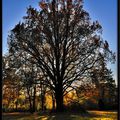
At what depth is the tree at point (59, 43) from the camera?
6.55 feet

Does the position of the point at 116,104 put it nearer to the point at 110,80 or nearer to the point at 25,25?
the point at 110,80

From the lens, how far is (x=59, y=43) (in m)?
2.02

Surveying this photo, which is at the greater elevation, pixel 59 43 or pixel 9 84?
pixel 59 43

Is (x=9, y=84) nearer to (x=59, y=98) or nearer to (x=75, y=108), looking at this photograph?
(x=59, y=98)

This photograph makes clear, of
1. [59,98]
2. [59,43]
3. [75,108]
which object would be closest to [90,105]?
[75,108]

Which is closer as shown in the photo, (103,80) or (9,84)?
(9,84)

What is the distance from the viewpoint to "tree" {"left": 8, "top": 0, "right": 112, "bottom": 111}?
200cm

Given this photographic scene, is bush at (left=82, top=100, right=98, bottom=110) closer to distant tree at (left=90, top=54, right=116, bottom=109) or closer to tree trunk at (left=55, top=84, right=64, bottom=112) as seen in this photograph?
distant tree at (left=90, top=54, right=116, bottom=109)

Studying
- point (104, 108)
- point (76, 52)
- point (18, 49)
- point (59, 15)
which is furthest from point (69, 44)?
point (104, 108)

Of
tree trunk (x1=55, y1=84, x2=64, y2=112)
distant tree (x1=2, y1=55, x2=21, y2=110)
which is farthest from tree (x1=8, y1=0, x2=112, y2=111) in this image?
distant tree (x1=2, y1=55, x2=21, y2=110)

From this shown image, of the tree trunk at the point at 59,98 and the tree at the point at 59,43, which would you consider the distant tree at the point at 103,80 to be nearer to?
the tree at the point at 59,43

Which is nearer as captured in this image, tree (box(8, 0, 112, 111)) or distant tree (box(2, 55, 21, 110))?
distant tree (box(2, 55, 21, 110))

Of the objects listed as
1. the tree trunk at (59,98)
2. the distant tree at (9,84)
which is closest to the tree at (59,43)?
the tree trunk at (59,98)

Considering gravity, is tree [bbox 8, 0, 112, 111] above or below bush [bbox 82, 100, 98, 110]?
above
